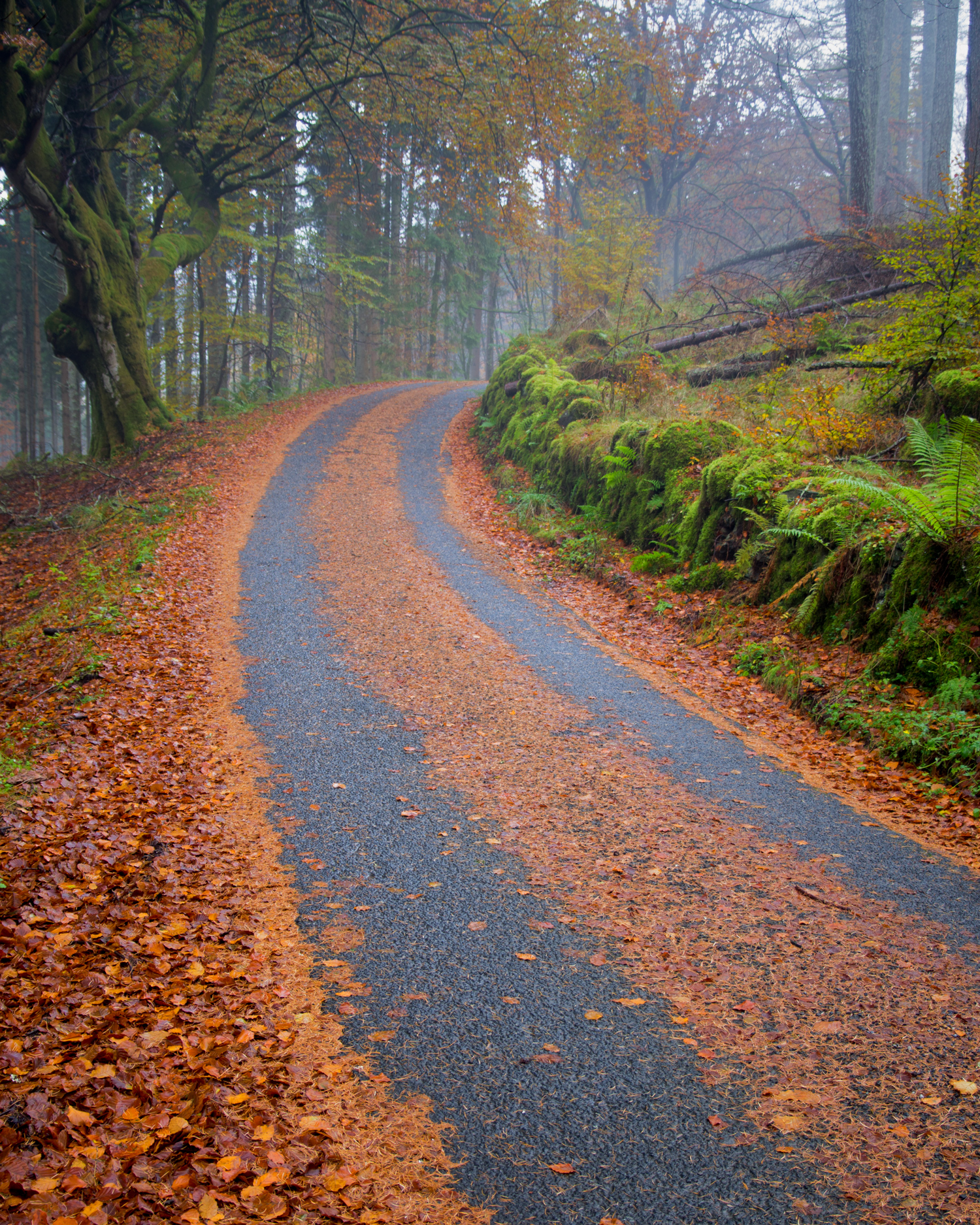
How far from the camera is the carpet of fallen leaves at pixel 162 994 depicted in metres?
2.23

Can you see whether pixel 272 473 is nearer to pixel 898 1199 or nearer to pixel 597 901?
pixel 597 901

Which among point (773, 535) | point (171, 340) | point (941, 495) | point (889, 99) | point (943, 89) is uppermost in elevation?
point (889, 99)

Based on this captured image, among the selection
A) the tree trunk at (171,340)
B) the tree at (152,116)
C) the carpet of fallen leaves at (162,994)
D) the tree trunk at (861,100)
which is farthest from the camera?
the tree trunk at (171,340)

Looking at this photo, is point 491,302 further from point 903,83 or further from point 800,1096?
→ point 800,1096

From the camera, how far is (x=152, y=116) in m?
15.4

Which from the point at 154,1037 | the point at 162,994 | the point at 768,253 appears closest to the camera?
the point at 154,1037

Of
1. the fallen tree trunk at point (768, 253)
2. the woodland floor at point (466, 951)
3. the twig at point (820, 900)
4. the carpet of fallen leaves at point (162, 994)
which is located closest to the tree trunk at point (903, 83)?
the fallen tree trunk at point (768, 253)

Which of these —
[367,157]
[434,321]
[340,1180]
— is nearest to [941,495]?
[340,1180]

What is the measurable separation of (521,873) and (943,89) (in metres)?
24.4

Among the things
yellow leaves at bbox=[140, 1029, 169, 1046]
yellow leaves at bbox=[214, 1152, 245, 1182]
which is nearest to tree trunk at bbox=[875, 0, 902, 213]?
yellow leaves at bbox=[140, 1029, 169, 1046]

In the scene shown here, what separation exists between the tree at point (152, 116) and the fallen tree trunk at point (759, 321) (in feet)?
22.1

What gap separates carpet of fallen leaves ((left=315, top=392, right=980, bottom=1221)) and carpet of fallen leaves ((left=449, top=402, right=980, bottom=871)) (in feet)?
0.83

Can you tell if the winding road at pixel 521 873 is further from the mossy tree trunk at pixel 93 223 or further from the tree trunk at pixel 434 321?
the tree trunk at pixel 434 321

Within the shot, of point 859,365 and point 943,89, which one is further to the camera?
point 943,89
